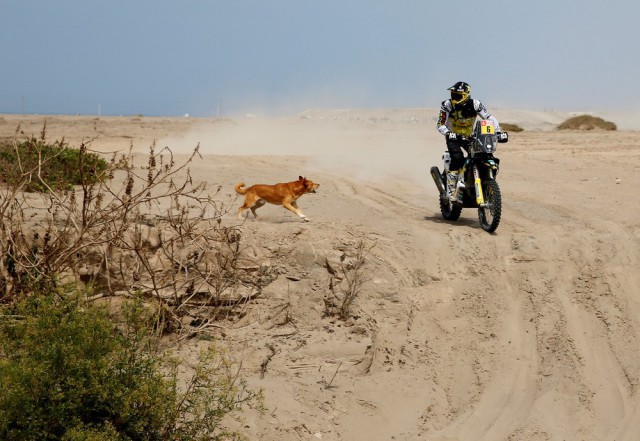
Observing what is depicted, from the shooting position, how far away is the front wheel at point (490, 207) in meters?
10.5

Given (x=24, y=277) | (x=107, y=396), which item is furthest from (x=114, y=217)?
(x=107, y=396)

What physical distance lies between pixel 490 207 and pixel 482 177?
61cm

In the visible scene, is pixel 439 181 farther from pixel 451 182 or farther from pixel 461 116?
pixel 461 116

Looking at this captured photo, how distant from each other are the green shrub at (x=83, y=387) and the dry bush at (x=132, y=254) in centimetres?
142

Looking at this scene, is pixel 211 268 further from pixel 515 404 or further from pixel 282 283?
pixel 515 404

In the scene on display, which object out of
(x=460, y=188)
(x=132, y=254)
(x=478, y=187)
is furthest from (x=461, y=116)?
(x=132, y=254)

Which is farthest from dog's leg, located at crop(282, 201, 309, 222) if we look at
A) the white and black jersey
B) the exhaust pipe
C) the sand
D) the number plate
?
the number plate

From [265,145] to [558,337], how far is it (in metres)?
18.1

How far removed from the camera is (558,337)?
9.02 meters

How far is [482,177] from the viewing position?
11195mm

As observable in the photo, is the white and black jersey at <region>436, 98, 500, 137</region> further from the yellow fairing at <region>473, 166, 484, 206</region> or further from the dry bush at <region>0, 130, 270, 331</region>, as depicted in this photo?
the dry bush at <region>0, 130, 270, 331</region>

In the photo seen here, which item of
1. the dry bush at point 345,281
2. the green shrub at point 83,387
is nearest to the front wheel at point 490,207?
the dry bush at point 345,281

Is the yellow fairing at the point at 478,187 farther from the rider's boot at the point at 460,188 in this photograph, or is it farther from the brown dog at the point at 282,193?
the brown dog at the point at 282,193

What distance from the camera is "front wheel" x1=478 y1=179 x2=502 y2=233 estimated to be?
10.5 meters
